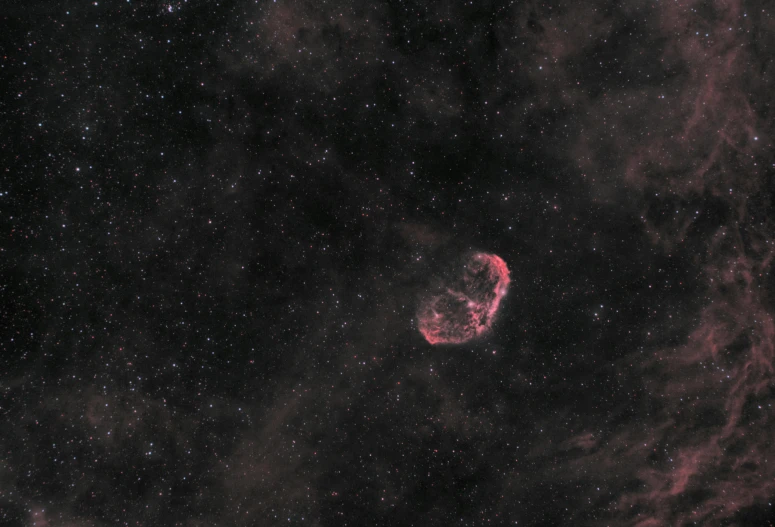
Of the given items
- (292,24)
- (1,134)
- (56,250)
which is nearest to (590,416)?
(292,24)

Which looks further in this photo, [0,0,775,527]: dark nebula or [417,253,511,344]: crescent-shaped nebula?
[417,253,511,344]: crescent-shaped nebula

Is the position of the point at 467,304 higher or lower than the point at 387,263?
lower

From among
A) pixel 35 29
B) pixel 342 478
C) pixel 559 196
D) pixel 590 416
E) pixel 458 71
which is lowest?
pixel 590 416

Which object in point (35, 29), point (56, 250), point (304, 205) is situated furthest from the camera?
point (304, 205)

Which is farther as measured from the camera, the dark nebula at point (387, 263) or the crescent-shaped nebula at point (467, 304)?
the crescent-shaped nebula at point (467, 304)

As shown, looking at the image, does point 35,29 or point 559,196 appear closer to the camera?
point 35,29

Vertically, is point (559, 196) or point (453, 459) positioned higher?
point (559, 196)

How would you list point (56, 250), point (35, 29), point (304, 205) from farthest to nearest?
point (304, 205)
point (56, 250)
point (35, 29)

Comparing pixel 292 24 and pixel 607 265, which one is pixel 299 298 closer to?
pixel 292 24
